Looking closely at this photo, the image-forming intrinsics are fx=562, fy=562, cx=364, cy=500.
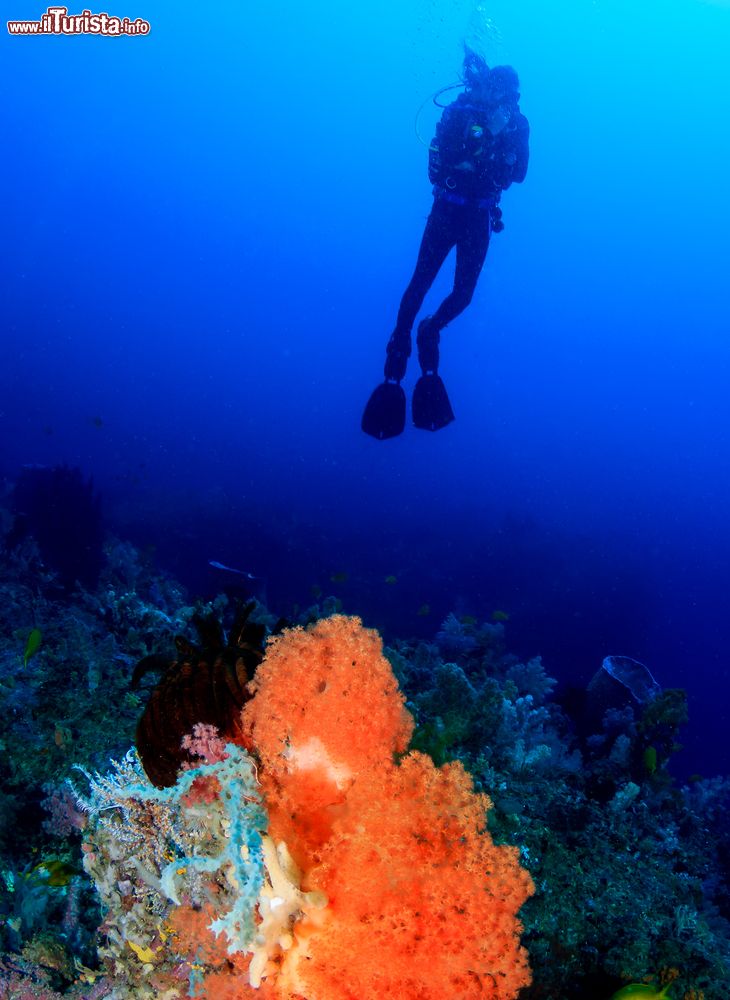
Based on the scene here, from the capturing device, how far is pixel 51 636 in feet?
18.2

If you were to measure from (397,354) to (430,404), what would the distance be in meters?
1.15

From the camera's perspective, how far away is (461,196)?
10469 mm

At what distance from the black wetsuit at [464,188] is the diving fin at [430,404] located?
975mm

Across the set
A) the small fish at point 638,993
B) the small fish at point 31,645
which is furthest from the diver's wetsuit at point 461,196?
the small fish at point 638,993

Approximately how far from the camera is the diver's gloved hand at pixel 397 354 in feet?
34.5

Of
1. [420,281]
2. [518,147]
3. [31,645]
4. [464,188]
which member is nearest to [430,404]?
[420,281]

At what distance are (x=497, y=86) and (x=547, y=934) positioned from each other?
12.0 meters

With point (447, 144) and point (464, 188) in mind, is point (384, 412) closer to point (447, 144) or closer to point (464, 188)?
point (464, 188)

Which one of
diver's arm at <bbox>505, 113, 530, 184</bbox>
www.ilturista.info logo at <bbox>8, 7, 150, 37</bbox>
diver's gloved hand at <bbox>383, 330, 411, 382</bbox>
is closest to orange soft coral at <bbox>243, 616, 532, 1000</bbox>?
diver's gloved hand at <bbox>383, 330, 411, 382</bbox>

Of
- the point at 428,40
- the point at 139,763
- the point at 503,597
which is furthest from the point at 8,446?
the point at 428,40

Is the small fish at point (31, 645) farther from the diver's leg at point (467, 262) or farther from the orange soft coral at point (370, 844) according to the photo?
the diver's leg at point (467, 262)

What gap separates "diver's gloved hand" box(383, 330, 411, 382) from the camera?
34.5ft

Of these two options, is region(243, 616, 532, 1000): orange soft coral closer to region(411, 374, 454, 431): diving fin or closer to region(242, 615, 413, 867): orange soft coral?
region(242, 615, 413, 867): orange soft coral

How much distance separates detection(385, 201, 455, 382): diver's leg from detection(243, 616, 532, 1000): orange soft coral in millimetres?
8830
